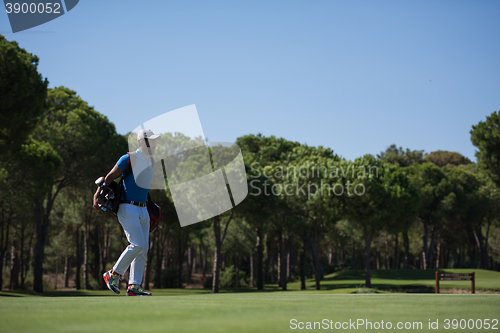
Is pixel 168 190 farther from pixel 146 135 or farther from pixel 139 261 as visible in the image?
pixel 146 135

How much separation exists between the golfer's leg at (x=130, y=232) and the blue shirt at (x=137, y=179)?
175 mm

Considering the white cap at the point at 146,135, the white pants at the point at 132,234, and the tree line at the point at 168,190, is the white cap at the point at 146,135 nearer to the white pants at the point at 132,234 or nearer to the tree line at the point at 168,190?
the white pants at the point at 132,234

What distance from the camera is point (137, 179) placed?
22.6 ft

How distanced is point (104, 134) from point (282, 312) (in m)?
30.2

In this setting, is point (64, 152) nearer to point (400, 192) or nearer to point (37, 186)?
point (37, 186)

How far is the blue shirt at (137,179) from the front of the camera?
6.87 m

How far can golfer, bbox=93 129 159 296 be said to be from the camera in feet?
22.5

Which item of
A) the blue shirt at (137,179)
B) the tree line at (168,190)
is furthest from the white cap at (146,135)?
the tree line at (168,190)

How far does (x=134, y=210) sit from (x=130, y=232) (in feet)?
1.15

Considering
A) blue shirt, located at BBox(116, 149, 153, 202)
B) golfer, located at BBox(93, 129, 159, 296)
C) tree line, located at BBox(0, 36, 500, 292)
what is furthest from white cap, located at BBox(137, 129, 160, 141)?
tree line, located at BBox(0, 36, 500, 292)

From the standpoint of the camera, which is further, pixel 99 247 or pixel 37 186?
pixel 99 247

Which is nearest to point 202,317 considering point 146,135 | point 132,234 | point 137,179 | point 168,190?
point 132,234

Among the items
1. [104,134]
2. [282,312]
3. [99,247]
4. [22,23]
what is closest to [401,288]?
[104,134]

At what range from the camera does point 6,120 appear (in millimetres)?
19266
